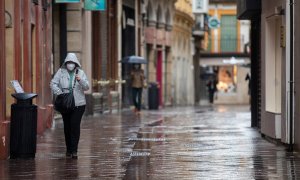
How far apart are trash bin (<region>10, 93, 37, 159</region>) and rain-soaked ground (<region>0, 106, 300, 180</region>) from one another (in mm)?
316

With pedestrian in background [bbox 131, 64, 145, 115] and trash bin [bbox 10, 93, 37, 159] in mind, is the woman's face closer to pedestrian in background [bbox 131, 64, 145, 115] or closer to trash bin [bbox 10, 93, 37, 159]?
trash bin [bbox 10, 93, 37, 159]

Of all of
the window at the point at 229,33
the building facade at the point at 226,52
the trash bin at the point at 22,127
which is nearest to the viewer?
the trash bin at the point at 22,127

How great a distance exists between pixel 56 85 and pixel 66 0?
31.0 feet

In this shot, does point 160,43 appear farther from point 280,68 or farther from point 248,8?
point 280,68

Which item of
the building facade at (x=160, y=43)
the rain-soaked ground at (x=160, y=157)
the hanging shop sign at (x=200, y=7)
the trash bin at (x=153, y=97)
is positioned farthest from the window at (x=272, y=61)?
the hanging shop sign at (x=200, y=7)

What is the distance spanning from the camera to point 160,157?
625 inches

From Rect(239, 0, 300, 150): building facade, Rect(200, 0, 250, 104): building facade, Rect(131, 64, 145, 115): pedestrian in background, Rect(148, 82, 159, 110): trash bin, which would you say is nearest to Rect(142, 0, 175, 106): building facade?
Rect(148, 82, 159, 110): trash bin

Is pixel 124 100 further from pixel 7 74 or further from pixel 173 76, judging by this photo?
pixel 7 74

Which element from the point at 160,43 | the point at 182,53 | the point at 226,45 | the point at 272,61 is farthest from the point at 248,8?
the point at 226,45

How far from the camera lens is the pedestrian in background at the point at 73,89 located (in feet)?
52.3

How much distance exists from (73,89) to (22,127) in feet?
3.51

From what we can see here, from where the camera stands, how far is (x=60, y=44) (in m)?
29.8

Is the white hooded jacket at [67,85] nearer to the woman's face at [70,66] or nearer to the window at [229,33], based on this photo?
the woman's face at [70,66]

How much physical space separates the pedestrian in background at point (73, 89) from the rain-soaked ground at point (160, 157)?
34 cm
